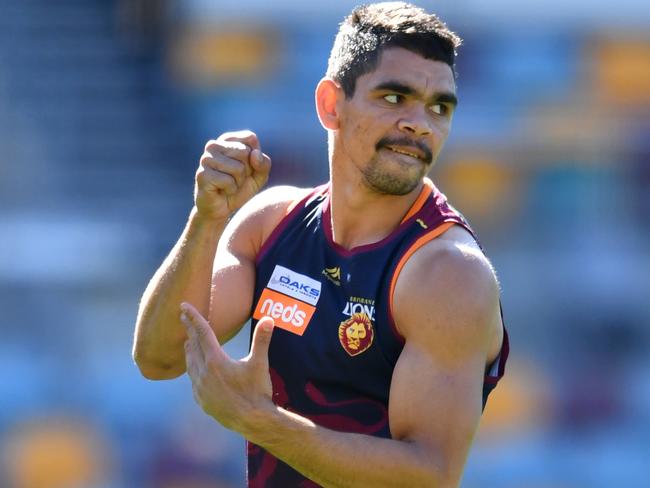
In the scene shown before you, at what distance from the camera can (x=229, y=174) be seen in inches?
152

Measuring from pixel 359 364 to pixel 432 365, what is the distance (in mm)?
284

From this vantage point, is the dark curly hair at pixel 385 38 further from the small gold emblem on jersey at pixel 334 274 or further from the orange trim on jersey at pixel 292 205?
the small gold emblem on jersey at pixel 334 274

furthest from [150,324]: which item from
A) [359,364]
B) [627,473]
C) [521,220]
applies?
[521,220]

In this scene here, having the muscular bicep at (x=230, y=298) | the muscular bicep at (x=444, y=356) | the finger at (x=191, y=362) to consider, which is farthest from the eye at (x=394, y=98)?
the finger at (x=191, y=362)

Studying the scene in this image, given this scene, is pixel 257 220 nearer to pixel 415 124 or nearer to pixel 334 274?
pixel 334 274

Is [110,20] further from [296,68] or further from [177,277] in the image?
[177,277]

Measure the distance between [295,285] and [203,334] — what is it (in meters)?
0.44

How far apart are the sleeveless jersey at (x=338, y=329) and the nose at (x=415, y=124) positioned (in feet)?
0.75

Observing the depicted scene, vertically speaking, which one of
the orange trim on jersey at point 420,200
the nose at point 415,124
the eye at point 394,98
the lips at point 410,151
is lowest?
the orange trim on jersey at point 420,200

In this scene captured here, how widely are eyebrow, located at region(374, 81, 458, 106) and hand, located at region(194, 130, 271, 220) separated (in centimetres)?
42

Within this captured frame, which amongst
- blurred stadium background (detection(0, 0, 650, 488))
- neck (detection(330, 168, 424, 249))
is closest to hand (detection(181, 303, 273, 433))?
neck (detection(330, 168, 424, 249))

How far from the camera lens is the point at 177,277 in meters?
4.03

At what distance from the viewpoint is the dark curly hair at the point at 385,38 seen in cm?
400

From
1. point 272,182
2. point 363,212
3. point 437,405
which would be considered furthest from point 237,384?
point 272,182
